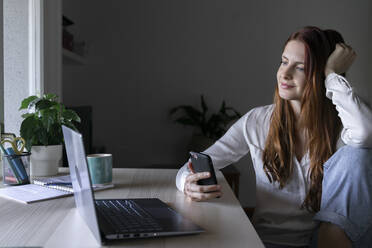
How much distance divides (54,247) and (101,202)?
0.89 feet

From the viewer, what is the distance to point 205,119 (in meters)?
3.60

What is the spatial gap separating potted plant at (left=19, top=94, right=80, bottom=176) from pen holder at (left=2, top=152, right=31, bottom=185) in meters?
0.11

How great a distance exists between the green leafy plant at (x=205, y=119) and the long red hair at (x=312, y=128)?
204cm

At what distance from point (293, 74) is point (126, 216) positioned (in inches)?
32.5

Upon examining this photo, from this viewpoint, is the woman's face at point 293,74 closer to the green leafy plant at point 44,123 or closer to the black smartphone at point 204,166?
the black smartphone at point 204,166

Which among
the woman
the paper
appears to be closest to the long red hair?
the woman

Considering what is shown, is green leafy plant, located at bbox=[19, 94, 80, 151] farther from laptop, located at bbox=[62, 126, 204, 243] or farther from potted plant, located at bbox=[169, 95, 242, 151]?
potted plant, located at bbox=[169, 95, 242, 151]

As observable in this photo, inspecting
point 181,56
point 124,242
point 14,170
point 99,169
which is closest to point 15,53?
point 14,170

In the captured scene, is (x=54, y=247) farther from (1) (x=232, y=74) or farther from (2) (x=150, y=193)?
(1) (x=232, y=74)

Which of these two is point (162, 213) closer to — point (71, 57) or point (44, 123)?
point (44, 123)

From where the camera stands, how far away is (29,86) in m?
2.05

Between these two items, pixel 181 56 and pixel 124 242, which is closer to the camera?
pixel 124 242

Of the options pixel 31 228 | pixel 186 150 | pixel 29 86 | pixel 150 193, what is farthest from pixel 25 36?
pixel 186 150

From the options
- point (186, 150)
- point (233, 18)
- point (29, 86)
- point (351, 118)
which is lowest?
point (186, 150)
